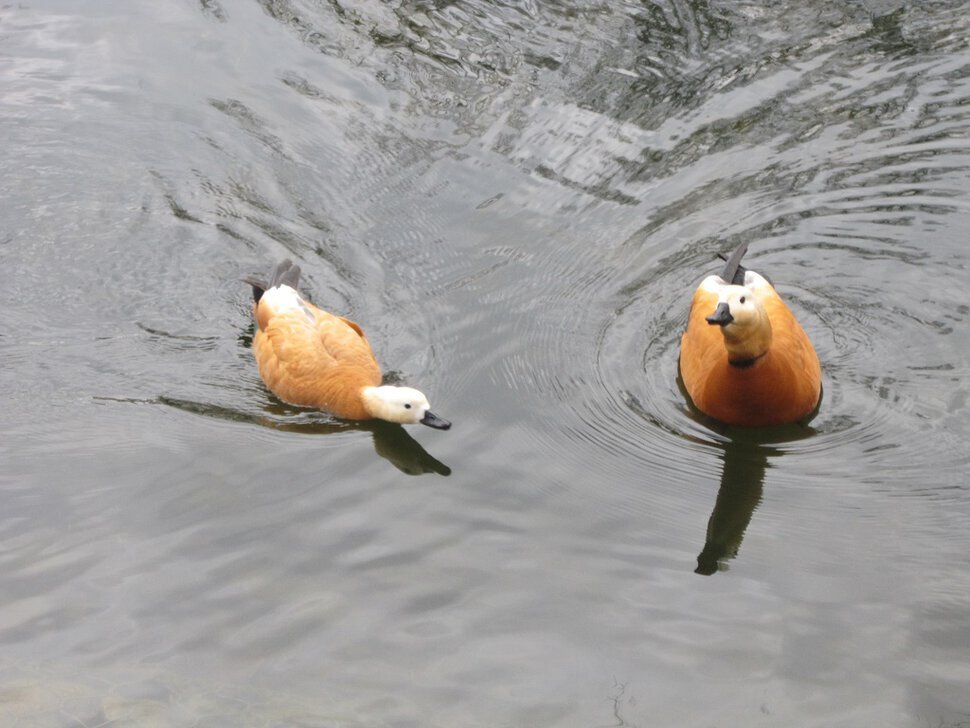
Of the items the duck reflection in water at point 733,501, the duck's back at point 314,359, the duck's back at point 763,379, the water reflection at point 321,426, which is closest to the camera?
the duck reflection in water at point 733,501

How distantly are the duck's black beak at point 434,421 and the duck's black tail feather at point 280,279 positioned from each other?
6.15 feet

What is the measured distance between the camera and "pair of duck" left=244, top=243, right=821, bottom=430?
25.8 feet

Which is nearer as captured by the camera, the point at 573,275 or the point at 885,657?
the point at 885,657

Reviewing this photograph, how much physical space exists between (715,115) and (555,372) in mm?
3876

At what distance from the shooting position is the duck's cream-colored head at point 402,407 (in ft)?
26.3

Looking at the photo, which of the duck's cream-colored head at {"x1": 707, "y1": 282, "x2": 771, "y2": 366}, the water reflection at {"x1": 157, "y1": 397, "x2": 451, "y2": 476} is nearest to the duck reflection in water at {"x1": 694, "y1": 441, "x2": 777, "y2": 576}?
the duck's cream-colored head at {"x1": 707, "y1": 282, "x2": 771, "y2": 366}

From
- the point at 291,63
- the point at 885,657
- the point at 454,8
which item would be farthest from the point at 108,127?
the point at 885,657

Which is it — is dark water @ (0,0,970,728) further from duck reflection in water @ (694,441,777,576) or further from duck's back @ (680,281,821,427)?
duck's back @ (680,281,821,427)

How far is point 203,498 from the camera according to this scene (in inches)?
301

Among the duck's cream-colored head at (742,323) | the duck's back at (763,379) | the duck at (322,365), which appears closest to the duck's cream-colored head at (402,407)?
the duck at (322,365)

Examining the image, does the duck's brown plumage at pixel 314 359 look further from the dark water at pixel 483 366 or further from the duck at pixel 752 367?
the duck at pixel 752 367

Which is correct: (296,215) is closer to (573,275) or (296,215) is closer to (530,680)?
(573,275)

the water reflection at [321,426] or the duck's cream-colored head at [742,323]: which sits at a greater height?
the duck's cream-colored head at [742,323]

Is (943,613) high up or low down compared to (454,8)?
down
